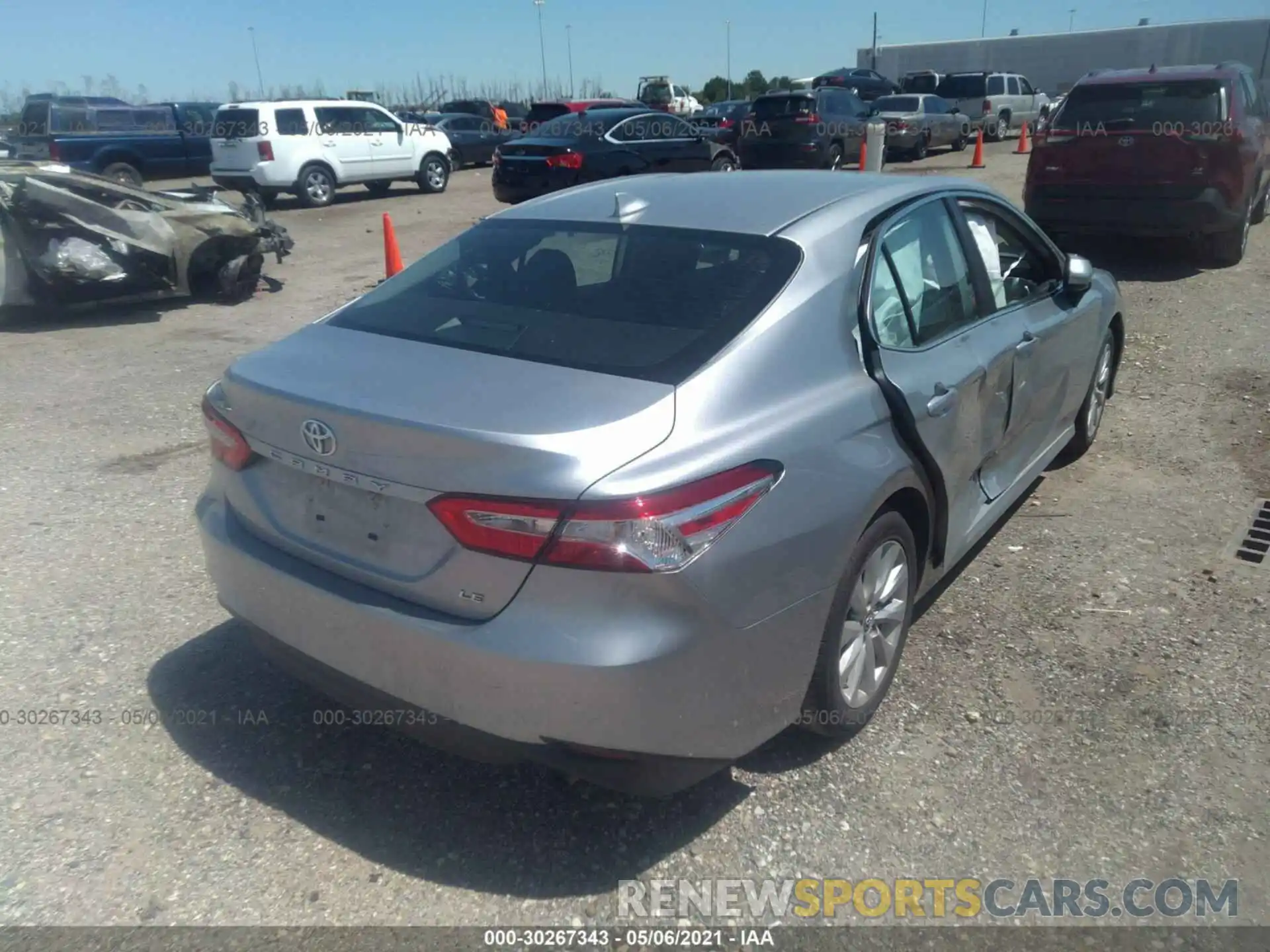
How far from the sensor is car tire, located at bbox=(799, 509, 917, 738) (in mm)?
2869

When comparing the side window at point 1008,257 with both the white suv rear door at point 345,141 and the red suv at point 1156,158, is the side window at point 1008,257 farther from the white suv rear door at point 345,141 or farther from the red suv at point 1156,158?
the white suv rear door at point 345,141

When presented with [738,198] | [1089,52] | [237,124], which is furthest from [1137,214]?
[1089,52]

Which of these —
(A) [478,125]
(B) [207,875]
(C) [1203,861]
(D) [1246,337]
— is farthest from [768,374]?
(A) [478,125]

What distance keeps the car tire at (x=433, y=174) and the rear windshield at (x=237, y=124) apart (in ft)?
11.0

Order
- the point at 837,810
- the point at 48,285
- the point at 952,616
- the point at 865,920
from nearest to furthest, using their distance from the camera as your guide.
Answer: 1. the point at 865,920
2. the point at 837,810
3. the point at 952,616
4. the point at 48,285

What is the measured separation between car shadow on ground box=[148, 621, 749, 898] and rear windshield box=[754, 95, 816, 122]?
1927 centimetres

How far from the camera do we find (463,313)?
3.19 meters

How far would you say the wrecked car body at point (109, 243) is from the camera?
912 centimetres

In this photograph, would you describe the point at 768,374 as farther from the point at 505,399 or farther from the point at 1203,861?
the point at 1203,861

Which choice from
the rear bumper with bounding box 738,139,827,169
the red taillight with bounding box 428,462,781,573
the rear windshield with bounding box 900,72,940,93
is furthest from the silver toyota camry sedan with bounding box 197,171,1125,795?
the rear windshield with bounding box 900,72,940,93

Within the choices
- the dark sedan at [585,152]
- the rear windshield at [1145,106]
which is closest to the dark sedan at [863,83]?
the dark sedan at [585,152]

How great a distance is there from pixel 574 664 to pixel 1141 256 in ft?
35.4

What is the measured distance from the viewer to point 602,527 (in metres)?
2.29

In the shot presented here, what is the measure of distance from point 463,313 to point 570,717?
140 cm
